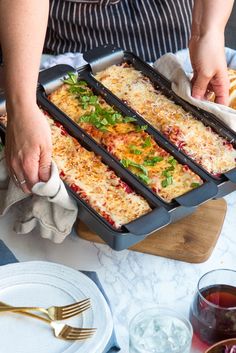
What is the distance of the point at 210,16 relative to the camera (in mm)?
1674

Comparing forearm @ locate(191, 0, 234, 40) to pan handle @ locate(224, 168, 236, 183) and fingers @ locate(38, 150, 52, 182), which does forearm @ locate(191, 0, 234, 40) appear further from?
fingers @ locate(38, 150, 52, 182)

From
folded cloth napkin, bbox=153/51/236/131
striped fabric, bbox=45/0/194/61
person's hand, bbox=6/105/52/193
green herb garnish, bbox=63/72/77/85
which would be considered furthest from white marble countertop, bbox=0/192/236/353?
striped fabric, bbox=45/0/194/61

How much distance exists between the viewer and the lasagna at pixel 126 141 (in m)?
1.47

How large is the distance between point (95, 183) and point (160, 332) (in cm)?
38

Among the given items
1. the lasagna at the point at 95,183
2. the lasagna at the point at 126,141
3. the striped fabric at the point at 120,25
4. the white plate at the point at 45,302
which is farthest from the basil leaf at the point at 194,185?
the striped fabric at the point at 120,25

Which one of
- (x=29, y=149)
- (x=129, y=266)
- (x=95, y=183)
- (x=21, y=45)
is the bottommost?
(x=129, y=266)

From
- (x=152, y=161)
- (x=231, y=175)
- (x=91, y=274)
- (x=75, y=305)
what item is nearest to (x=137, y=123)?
(x=152, y=161)

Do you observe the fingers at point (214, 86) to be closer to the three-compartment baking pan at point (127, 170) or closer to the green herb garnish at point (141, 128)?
the three-compartment baking pan at point (127, 170)

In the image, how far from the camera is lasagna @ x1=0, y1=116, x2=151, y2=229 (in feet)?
4.55

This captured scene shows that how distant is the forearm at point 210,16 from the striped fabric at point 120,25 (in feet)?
0.98

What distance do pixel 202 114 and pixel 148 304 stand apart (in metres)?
0.49

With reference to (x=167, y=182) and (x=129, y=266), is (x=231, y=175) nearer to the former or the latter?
(x=167, y=182)

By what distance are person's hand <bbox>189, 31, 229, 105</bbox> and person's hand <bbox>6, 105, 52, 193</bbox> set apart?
44cm

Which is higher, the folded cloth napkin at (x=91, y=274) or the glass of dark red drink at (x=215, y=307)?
the glass of dark red drink at (x=215, y=307)
